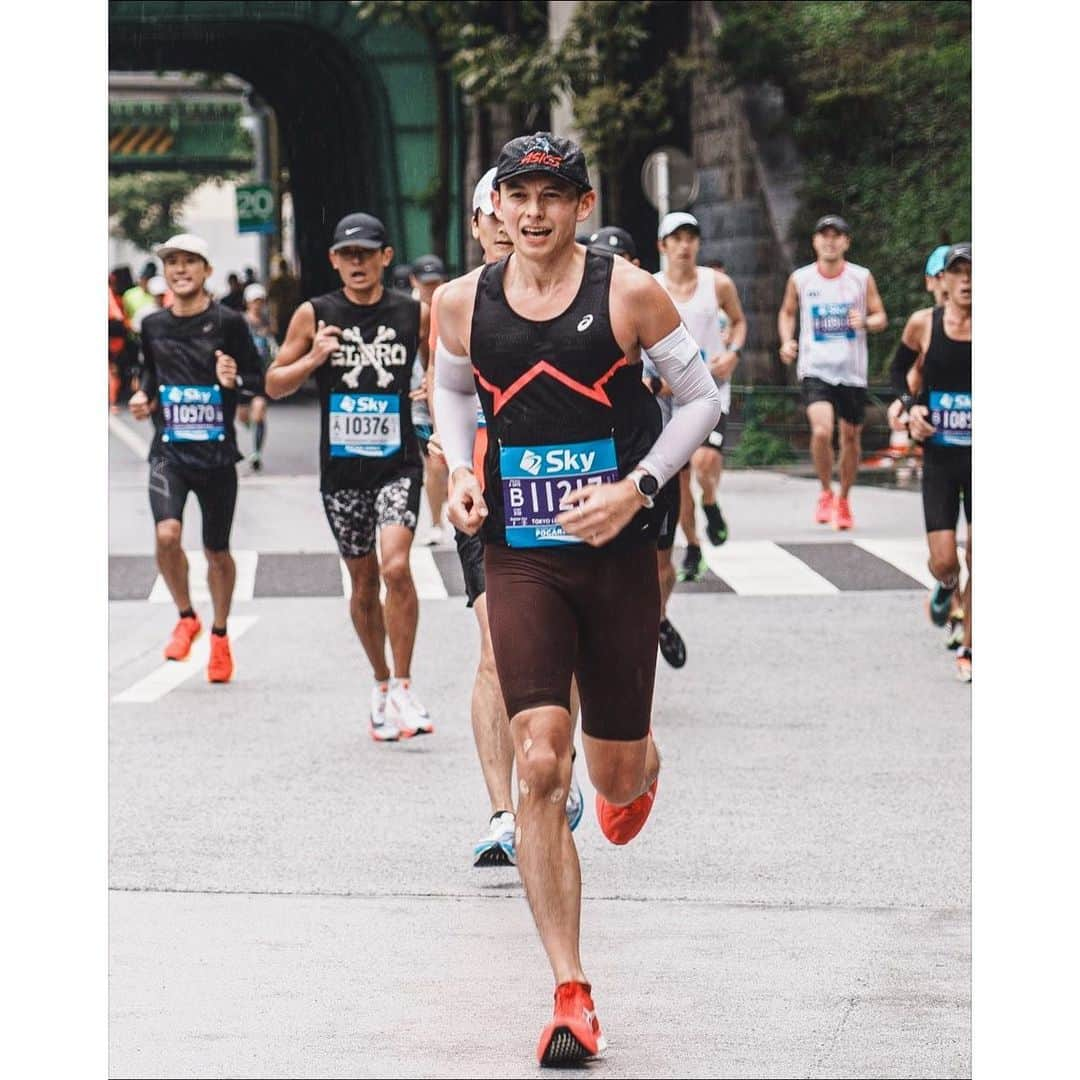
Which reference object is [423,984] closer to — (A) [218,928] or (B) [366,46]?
(A) [218,928]

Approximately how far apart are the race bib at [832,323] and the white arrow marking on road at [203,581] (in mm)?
4167

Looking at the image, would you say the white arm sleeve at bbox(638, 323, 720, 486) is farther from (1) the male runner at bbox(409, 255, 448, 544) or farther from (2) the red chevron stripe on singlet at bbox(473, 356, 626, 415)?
(1) the male runner at bbox(409, 255, 448, 544)

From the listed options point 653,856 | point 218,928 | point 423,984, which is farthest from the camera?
point 653,856

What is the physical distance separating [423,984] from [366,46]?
26588 mm

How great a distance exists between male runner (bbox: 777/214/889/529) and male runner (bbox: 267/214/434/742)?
7.21m

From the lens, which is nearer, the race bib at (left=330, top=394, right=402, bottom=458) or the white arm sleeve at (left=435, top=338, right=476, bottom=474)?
the white arm sleeve at (left=435, top=338, right=476, bottom=474)

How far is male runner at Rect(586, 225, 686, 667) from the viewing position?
9.02 metres

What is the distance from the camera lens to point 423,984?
247 inches

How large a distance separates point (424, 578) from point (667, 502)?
7428 millimetres

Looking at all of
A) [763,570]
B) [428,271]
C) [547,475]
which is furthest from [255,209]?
[547,475]

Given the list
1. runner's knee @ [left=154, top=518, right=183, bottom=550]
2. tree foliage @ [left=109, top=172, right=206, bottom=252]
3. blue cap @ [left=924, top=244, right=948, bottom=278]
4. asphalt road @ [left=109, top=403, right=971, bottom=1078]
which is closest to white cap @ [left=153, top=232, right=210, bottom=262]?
runner's knee @ [left=154, top=518, right=183, bottom=550]

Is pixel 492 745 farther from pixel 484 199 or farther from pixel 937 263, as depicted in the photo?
pixel 937 263
